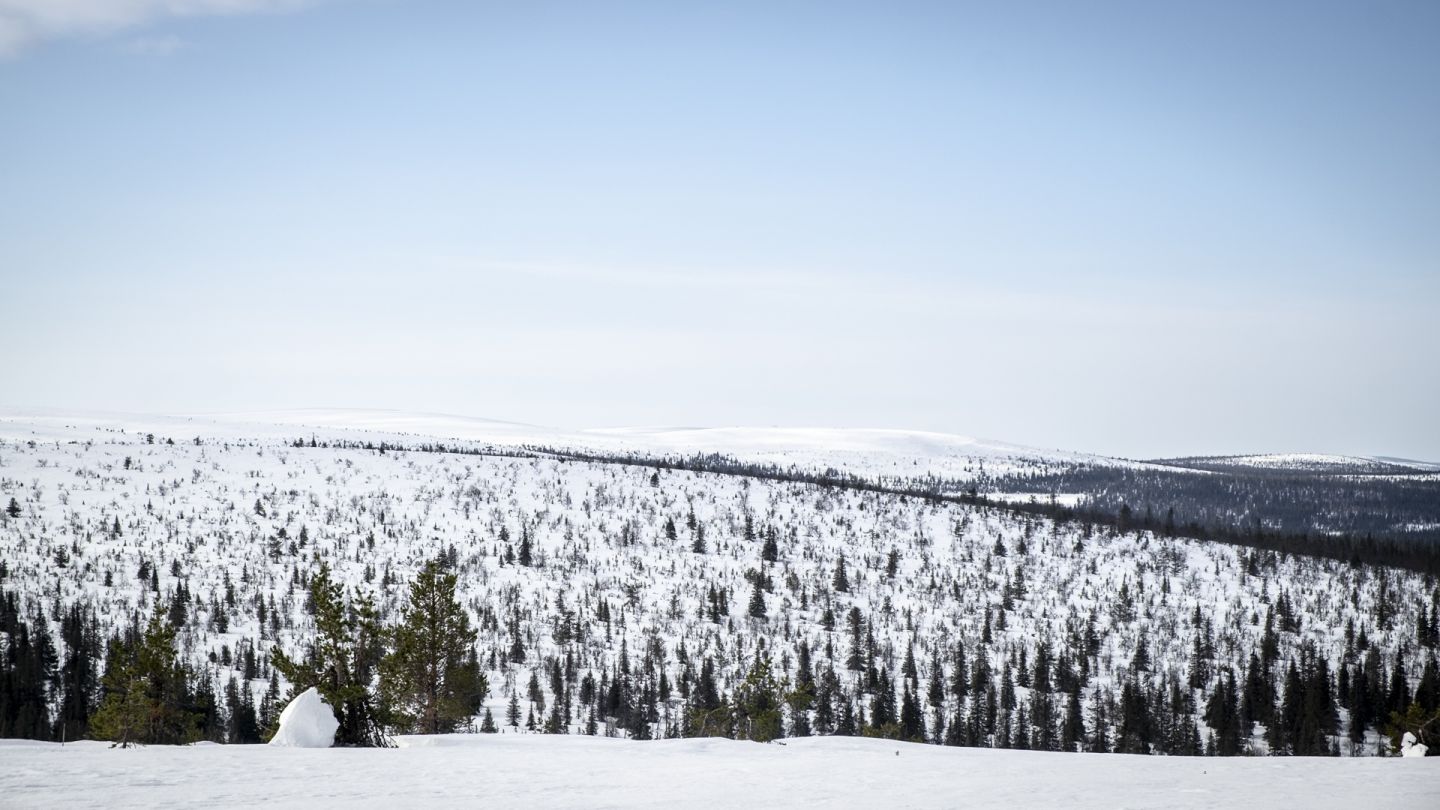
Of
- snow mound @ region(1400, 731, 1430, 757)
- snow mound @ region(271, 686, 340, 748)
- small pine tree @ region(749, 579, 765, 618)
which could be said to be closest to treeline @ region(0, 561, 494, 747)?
snow mound @ region(271, 686, 340, 748)

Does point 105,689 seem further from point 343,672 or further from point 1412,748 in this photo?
point 1412,748

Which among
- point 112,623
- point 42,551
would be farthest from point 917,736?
point 42,551

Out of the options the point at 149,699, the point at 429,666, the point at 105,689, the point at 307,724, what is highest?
the point at 307,724

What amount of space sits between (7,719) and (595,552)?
259 feet

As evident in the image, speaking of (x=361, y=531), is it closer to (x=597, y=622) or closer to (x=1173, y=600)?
(x=597, y=622)

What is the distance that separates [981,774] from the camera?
17406 millimetres

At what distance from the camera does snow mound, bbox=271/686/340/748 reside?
21.2 meters

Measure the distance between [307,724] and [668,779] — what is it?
1012 centimetres

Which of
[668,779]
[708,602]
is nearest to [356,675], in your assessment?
[668,779]

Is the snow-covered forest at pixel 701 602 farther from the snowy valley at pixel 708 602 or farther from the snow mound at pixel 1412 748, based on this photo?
the snow mound at pixel 1412 748

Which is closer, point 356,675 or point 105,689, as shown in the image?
point 356,675

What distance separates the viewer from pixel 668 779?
16.4 metres

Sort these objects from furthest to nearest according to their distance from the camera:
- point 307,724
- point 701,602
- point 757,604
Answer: point 701,602 → point 757,604 → point 307,724

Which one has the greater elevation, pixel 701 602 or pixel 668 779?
pixel 668 779
